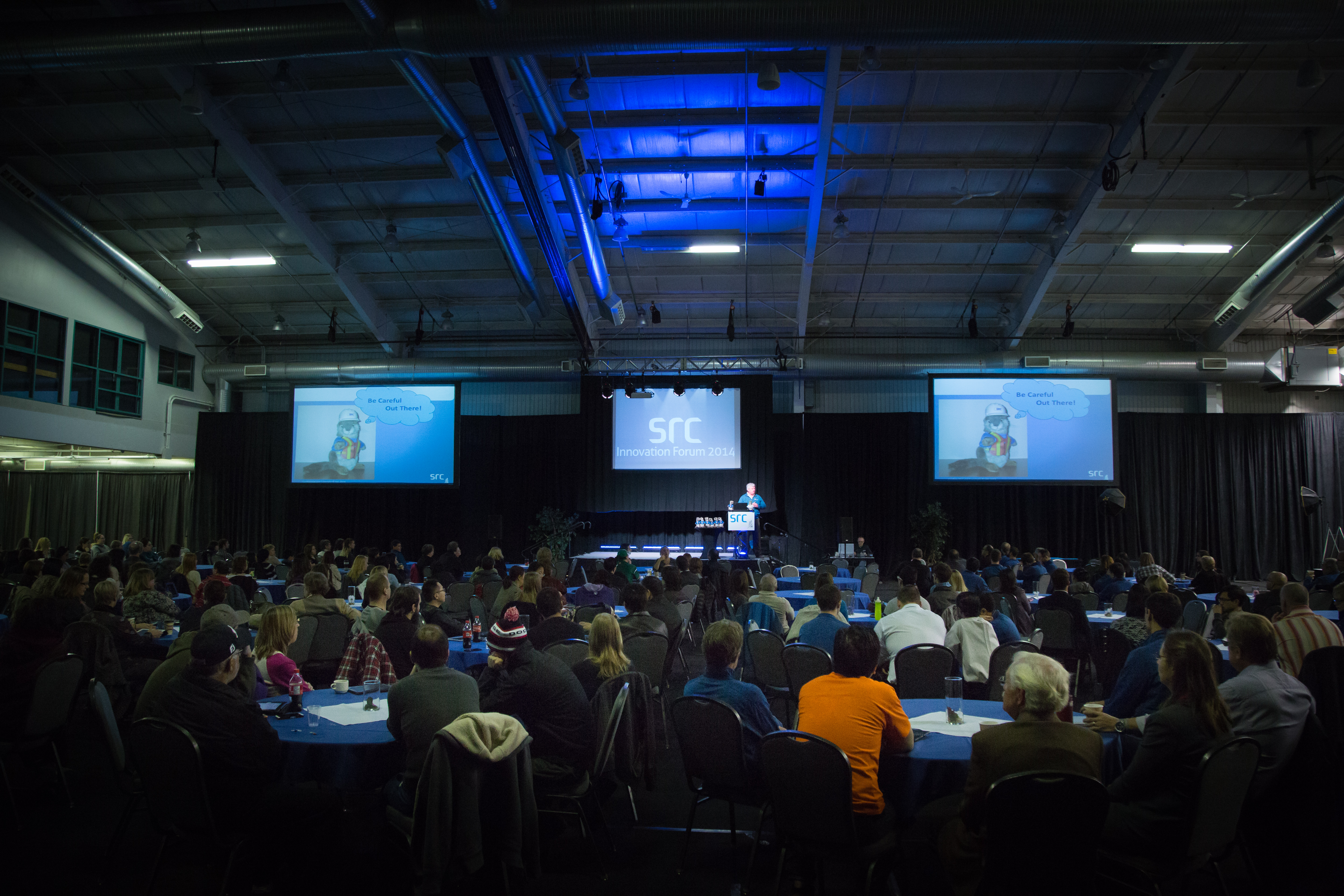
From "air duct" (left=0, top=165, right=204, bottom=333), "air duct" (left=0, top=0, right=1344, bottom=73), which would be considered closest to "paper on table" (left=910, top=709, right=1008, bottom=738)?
"air duct" (left=0, top=0, right=1344, bottom=73)

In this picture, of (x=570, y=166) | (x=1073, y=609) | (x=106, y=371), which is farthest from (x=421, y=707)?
(x=106, y=371)

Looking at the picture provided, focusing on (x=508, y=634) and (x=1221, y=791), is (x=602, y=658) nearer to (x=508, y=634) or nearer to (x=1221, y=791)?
(x=508, y=634)

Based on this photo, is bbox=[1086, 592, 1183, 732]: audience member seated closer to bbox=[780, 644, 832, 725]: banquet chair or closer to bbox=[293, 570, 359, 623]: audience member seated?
bbox=[780, 644, 832, 725]: banquet chair

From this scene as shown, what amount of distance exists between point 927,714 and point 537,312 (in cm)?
1205

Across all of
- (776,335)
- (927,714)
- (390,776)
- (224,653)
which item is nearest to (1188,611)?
(927,714)

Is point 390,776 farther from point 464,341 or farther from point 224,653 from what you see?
point 464,341

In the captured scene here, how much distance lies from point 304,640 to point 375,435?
31.7 feet

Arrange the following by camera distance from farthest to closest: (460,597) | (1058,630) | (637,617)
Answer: (460,597), (1058,630), (637,617)

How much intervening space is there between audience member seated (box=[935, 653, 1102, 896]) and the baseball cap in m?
2.73

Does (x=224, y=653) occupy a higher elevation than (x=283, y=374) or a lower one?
lower

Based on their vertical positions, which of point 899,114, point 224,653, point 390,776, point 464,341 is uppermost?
point 899,114

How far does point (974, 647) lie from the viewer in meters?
5.13

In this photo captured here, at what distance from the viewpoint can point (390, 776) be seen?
3492mm

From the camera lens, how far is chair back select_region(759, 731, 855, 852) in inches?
110
